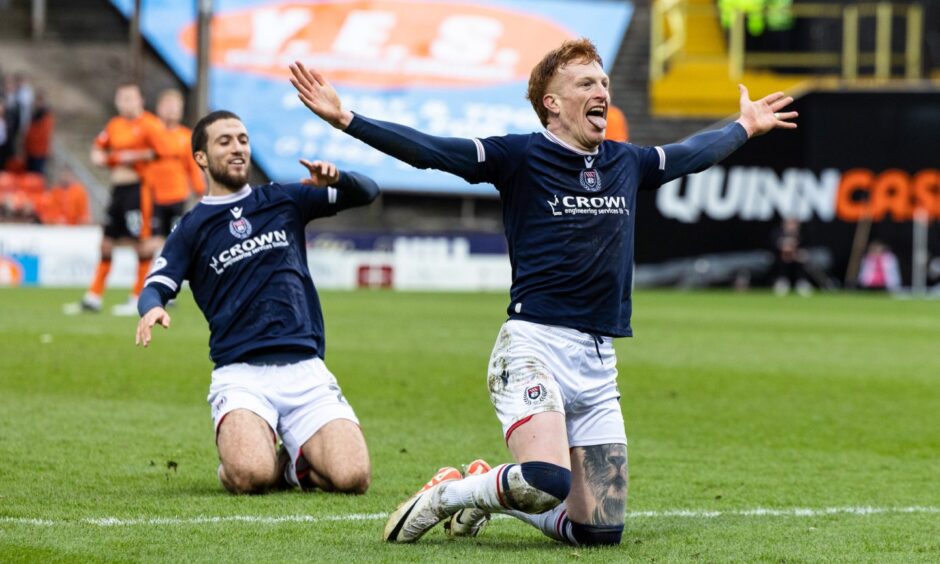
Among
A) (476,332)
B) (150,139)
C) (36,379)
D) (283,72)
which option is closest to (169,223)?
(150,139)

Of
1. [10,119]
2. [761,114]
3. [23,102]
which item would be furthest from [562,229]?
[10,119]

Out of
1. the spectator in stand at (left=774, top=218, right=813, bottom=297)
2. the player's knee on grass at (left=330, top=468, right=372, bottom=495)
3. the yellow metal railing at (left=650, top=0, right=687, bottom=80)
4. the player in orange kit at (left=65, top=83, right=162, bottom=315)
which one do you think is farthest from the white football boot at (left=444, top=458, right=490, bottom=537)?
the yellow metal railing at (left=650, top=0, right=687, bottom=80)

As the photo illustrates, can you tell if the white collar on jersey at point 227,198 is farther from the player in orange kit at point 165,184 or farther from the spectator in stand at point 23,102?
the spectator in stand at point 23,102

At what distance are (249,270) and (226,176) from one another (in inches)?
18.4

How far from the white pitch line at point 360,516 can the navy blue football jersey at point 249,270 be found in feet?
3.84

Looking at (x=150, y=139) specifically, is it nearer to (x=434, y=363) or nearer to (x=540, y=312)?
(x=434, y=363)

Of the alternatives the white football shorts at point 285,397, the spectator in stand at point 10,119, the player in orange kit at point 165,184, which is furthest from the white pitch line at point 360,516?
the spectator in stand at point 10,119

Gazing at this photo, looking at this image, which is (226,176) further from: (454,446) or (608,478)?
(608,478)

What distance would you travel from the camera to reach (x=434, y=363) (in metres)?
12.7

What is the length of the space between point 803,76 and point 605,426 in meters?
30.1

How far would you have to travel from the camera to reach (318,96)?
17.3ft

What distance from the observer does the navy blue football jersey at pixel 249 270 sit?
6.91 meters

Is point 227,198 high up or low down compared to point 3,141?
down

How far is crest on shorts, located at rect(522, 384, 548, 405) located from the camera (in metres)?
5.35
